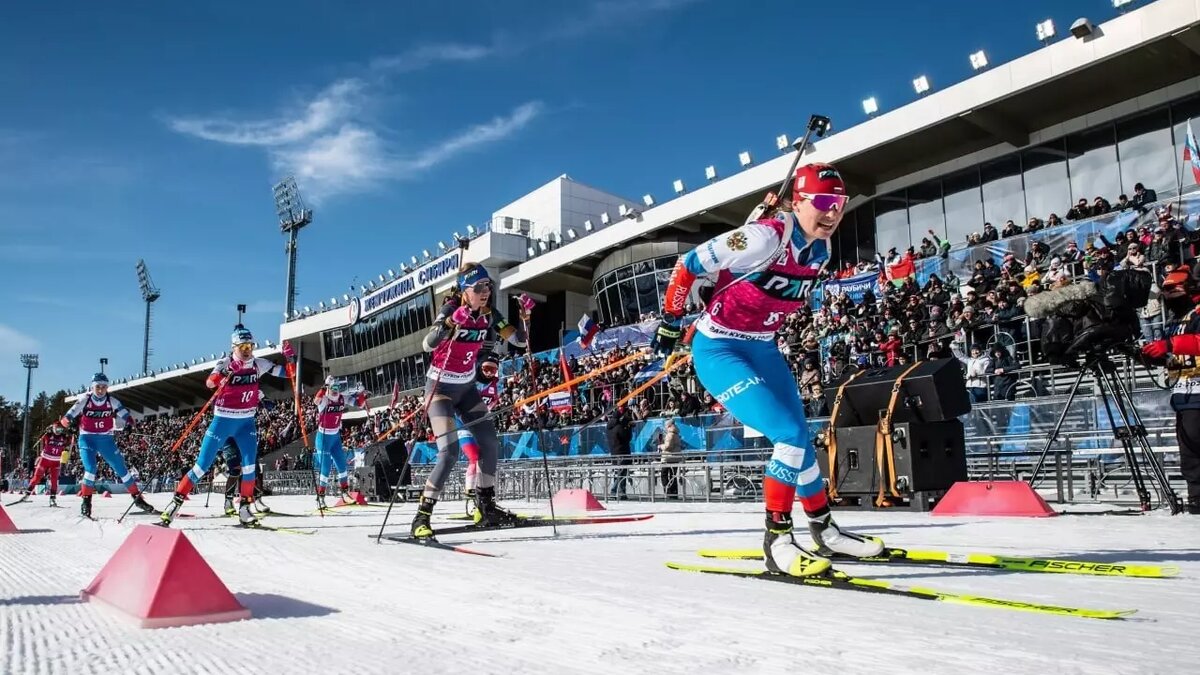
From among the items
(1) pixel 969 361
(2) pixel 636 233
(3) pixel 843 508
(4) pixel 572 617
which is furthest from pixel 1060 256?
(2) pixel 636 233

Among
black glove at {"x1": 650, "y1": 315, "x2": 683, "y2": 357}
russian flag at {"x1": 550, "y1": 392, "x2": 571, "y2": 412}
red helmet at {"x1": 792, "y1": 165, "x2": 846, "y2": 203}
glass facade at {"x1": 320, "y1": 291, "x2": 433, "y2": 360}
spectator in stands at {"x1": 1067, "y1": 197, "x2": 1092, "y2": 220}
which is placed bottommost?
black glove at {"x1": 650, "y1": 315, "x2": 683, "y2": 357}

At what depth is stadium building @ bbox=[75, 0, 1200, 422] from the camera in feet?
66.0

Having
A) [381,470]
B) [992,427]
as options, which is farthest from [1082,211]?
[381,470]

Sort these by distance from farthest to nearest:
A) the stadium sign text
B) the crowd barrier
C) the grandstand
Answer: the stadium sign text, the grandstand, the crowd barrier

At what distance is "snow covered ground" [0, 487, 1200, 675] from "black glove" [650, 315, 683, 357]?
1.17 meters

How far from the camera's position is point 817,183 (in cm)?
441

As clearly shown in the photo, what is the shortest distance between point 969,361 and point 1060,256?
14.8ft

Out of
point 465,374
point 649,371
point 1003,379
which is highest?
point 649,371

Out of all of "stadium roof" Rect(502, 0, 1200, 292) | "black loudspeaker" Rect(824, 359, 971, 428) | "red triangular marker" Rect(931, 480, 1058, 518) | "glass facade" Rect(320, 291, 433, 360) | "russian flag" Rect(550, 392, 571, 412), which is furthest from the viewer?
"glass facade" Rect(320, 291, 433, 360)

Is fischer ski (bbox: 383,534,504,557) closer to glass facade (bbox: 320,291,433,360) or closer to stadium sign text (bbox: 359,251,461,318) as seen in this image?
stadium sign text (bbox: 359,251,461,318)

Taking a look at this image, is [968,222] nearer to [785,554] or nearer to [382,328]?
[785,554]

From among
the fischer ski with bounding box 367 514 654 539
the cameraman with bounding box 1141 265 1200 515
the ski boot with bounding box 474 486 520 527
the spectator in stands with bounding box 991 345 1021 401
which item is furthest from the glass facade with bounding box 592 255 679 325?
the cameraman with bounding box 1141 265 1200 515

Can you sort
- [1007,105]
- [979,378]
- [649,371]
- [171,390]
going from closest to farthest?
[979,378] → [649,371] → [1007,105] → [171,390]

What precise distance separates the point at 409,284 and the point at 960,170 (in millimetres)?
29745
